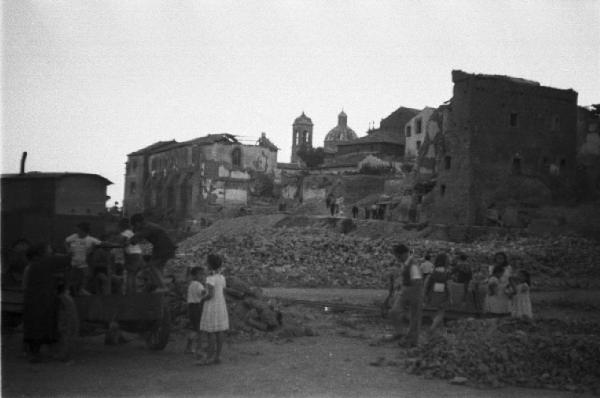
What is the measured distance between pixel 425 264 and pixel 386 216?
2897 cm

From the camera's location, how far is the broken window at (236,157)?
5184 cm

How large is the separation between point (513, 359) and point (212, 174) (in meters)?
44.4

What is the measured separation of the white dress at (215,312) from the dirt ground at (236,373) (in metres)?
0.52

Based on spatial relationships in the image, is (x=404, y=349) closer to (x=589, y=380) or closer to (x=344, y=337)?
(x=344, y=337)

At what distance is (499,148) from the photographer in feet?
118

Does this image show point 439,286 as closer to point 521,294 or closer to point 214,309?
point 521,294

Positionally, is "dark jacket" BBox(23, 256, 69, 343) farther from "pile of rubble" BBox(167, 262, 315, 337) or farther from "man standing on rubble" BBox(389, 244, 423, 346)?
"man standing on rubble" BBox(389, 244, 423, 346)

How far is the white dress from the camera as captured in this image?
26.4 ft

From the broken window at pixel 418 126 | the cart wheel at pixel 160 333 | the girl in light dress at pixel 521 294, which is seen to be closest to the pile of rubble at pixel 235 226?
the broken window at pixel 418 126

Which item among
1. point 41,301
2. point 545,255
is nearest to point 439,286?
point 41,301

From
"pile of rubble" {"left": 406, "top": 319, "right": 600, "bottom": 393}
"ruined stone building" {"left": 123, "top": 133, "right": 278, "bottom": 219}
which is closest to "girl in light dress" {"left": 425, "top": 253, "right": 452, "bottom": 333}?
"pile of rubble" {"left": 406, "top": 319, "right": 600, "bottom": 393}

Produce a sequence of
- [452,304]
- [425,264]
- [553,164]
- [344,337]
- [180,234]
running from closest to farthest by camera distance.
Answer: [344,337]
[425,264]
[452,304]
[553,164]
[180,234]

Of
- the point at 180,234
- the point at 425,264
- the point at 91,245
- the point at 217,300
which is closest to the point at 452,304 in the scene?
the point at 425,264

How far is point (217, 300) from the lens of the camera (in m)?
8.15
